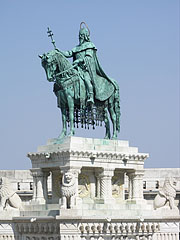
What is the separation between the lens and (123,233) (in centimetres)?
3478

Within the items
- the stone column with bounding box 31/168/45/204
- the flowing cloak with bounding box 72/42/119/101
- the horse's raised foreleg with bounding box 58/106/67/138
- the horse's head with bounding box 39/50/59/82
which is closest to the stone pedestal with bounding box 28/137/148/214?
the stone column with bounding box 31/168/45/204

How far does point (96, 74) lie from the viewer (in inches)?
1409

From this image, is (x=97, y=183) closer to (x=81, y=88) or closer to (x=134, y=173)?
(x=134, y=173)

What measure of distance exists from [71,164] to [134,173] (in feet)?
12.7

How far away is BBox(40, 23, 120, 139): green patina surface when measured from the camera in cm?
3453

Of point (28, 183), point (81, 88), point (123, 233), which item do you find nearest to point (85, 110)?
point (81, 88)

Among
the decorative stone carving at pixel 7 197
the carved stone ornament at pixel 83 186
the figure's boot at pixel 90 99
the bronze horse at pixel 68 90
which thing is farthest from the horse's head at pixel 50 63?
the decorative stone carving at pixel 7 197

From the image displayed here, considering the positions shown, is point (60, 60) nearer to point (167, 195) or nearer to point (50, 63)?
point (50, 63)

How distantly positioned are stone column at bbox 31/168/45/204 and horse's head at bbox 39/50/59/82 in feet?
14.1

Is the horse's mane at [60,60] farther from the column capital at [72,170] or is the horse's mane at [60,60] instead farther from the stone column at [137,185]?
the stone column at [137,185]

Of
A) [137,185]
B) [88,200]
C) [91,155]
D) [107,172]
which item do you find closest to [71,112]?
[91,155]

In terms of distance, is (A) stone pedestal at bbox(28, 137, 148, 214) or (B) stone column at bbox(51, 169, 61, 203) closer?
(A) stone pedestal at bbox(28, 137, 148, 214)

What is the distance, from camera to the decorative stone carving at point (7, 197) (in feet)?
118

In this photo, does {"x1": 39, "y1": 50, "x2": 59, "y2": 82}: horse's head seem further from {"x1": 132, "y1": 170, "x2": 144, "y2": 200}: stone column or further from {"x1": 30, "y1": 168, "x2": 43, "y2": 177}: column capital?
{"x1": 132, "y1": 170, "x2": 144, "y2": 200}: stone column
